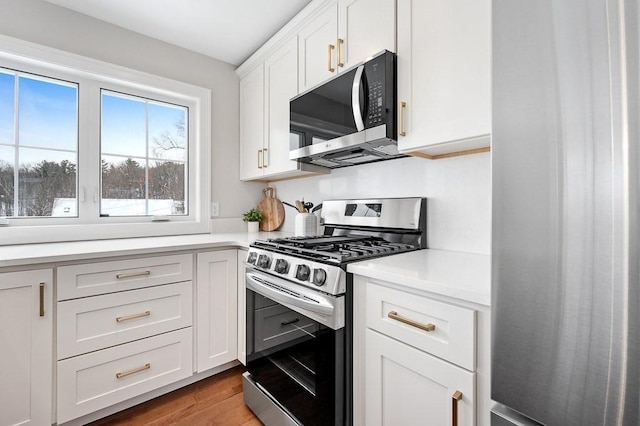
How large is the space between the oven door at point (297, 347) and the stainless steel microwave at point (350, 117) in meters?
0.76

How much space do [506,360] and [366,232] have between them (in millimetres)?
1194

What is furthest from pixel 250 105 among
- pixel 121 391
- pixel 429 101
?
pixel 121 391

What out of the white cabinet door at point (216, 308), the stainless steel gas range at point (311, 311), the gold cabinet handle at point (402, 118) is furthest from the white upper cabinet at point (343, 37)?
the white cabinet door at point (216, 308)

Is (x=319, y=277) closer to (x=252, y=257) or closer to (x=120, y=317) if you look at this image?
(x=252, y=257)

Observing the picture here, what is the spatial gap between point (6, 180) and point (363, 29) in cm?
227

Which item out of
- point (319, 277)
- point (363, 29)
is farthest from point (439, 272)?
point (363, 29)

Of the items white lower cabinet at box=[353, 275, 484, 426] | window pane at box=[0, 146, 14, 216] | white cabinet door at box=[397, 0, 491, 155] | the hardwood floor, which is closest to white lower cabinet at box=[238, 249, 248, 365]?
the hardwood floor

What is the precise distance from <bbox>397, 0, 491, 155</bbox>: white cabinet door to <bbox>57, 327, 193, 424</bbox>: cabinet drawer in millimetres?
1758

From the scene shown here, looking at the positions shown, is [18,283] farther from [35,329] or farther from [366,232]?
[366,232]

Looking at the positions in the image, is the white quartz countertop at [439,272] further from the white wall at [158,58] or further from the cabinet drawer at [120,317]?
the white wall at [158,58]

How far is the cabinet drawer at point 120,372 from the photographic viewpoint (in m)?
1.51

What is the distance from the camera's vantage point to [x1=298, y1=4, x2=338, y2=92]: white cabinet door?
1674 millimetres


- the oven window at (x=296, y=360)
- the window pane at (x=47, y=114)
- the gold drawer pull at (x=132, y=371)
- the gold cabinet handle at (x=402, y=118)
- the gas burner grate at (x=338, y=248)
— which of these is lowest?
the gold drawer pull at (x=132, y=371)

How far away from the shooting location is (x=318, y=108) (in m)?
1.71
